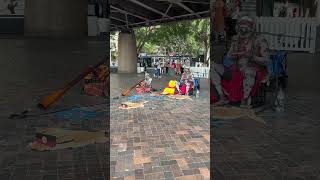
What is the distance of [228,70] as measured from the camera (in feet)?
26.5

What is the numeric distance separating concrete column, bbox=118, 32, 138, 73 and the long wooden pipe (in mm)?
26626

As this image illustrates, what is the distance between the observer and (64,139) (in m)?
6.39

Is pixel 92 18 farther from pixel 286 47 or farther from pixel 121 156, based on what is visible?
pixel 286 47

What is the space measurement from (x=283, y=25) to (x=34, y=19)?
423 centimetres

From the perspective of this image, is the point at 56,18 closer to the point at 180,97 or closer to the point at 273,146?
the point at 273,146

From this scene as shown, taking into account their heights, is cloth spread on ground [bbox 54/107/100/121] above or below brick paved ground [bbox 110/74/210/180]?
above

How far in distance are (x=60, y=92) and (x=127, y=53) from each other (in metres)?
27.3

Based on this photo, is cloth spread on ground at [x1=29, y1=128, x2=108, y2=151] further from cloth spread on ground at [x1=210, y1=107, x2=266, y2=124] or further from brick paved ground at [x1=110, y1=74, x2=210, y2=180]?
cloth spread on ground at [x1=210, y1=107, x2=266, y2=124]

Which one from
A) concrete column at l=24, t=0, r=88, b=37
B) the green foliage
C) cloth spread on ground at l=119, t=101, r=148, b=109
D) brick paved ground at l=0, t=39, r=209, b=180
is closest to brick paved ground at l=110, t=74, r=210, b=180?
brick paved ground at l=0, t=39, r=209, b=180

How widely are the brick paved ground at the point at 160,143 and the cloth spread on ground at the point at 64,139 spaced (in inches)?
15.2

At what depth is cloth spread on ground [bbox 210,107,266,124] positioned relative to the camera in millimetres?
7785

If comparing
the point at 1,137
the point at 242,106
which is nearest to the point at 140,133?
the point at 242,106

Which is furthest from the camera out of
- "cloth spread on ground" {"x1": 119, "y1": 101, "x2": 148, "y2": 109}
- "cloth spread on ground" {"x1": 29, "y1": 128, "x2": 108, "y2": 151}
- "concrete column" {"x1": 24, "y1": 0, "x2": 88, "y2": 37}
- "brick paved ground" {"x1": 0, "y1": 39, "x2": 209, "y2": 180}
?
"cloth spread on ground" {"x1": 119, "y1": 101, "x2": 148, "y2": 109}

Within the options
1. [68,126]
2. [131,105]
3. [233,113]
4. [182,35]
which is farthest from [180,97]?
[182,35]
